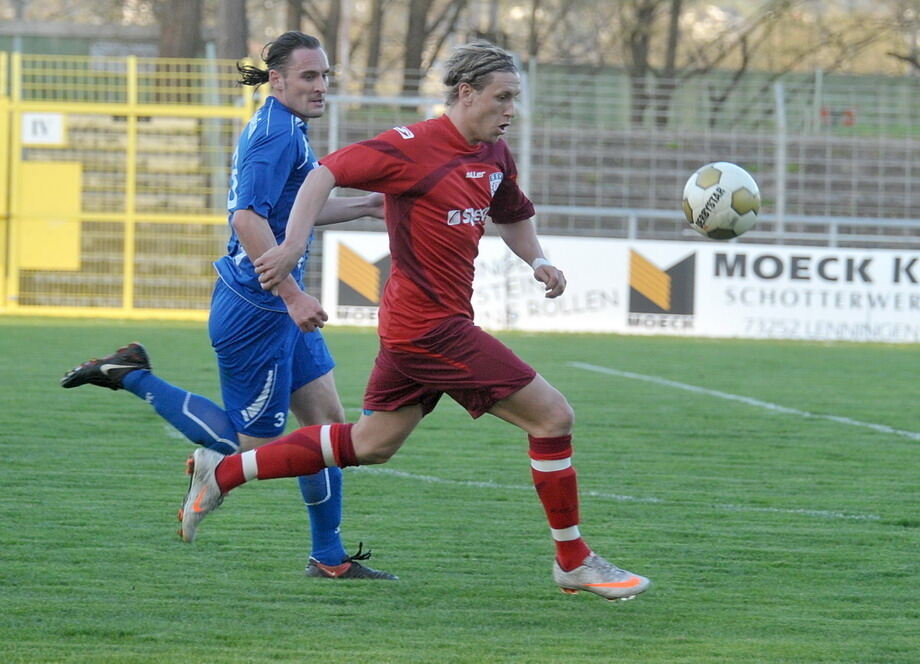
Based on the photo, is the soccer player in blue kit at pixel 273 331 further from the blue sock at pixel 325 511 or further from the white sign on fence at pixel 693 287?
the white sign on fence at pixel 693 287

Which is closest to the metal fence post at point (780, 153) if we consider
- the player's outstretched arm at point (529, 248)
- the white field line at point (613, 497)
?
the white field line at point (613, 497)

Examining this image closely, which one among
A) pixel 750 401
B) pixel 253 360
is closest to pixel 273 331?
pixel 253 360

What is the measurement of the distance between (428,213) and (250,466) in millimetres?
1085

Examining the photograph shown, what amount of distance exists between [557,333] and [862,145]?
459 inches

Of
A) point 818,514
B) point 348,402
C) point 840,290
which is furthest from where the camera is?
point 840,290

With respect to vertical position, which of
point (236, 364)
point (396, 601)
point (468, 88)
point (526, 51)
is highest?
point (526, 51)

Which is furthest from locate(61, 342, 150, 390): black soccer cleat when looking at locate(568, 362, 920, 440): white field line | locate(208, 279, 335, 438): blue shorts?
locate(568, 362, 920, 440): white field line

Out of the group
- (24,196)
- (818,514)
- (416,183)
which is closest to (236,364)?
(416,183)

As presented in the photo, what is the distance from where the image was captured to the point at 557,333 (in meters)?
17.7

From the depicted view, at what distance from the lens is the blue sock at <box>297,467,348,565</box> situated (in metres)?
5.04

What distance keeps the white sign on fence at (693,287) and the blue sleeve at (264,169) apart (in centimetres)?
1250

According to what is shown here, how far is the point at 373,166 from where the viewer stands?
4426 millimetres

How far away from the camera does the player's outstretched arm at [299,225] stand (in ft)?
14.3

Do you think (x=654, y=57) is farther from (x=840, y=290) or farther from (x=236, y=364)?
(x=236, y=364)
